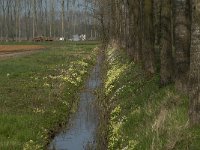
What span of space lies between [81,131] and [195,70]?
232 inches

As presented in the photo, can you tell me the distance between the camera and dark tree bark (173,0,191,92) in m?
13.4

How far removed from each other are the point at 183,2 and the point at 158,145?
5298 millimetres

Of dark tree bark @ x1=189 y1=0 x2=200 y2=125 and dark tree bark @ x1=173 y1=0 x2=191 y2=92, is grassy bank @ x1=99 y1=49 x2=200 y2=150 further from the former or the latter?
dark tree bark @ x1=173 y1=0 x2=191 y2=92

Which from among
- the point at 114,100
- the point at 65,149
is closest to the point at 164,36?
the point at 114,100

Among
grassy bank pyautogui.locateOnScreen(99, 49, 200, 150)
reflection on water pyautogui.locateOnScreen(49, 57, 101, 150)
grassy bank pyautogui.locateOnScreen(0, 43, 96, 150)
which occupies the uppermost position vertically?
grassy bank pyautogui.locateOnScreen(99, 49, 200, 150)

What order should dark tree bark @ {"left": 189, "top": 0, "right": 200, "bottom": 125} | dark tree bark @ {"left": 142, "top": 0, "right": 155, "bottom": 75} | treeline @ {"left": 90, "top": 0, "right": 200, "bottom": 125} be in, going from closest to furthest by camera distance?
dark tree bark @ {"left": 189, "top": 0, "right": 200, "bottom": 125} → treeline @ {"left": 90, "top": 0, "right": 200, "bottom": 125} → dark tree bark @ {"left": 142, "top": 0, "right": 155, "bottom": 75}

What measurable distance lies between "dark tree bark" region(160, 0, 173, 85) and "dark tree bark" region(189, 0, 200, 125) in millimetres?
Result: 5647

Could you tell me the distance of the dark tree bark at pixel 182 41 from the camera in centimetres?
1338

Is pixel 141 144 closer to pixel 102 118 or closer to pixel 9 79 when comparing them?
pixel 102 118

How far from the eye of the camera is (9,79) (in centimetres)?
2591

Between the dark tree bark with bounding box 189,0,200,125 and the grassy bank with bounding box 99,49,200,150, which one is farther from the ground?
the dark tree bark with bounding box 189,0,200,125

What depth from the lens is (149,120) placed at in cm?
1158

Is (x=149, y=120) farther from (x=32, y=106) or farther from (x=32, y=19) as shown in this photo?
(x=32, y=19)

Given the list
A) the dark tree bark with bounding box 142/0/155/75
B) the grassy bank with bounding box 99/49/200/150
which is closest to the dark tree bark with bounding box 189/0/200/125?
the grassy bank with bounding box 99/49/200/150
